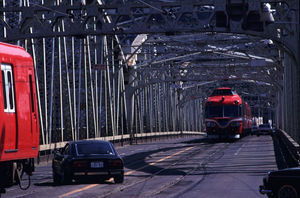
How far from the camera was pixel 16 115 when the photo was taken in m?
15.0

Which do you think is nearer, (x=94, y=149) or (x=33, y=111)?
(x=33, y=111)

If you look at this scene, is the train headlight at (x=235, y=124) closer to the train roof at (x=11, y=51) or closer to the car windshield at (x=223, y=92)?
the car windshield at (x=223, y=92)

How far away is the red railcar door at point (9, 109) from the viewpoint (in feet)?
47.4

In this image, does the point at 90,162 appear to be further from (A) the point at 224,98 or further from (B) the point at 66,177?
(A) the point at 224,98

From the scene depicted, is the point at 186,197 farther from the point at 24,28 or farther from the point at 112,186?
the point at 24,28

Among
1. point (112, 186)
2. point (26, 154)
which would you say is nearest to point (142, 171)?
point (112, 186)

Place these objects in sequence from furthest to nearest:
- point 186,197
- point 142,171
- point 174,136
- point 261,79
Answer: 1. point 174,136
2. point 261,79
3. point 142,171
4. point 186,197

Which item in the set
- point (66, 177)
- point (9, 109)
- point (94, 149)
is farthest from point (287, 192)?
point (66, 177)

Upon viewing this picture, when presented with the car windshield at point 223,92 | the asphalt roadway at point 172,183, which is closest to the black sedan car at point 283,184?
the asphalt roadway at point 172,183

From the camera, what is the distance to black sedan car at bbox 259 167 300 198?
14922 millimetres

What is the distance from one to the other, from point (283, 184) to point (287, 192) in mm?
201

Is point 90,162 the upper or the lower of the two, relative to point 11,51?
lower

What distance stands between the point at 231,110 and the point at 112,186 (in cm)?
3792

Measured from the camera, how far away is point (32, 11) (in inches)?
1283
